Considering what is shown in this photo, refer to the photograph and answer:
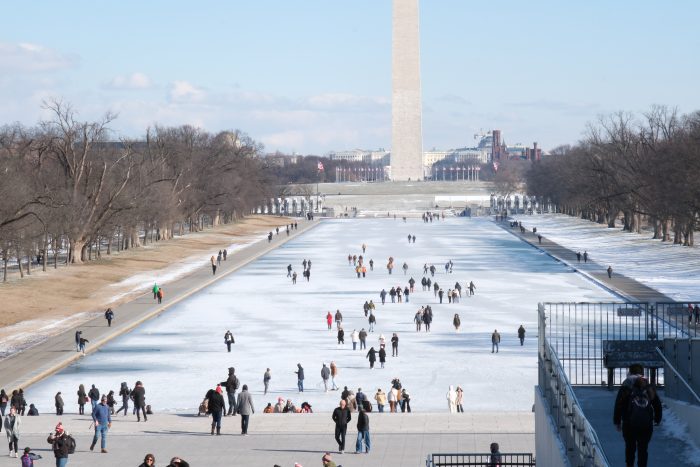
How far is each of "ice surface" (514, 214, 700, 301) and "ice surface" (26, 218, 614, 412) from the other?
3.37m

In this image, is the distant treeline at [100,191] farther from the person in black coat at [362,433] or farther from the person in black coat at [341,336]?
the person in black coat at [362,433]

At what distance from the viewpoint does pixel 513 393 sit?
28359 mm

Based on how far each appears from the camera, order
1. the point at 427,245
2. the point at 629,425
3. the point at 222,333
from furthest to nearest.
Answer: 1. the point at 427,245
2. the point at 222,333
3. the point at 629,425

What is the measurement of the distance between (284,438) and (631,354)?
8.62m

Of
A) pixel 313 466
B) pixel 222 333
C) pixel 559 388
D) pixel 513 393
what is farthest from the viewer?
pixel 222 333

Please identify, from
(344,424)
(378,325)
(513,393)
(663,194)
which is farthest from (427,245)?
(344,424)

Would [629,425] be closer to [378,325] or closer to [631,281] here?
[378,325]

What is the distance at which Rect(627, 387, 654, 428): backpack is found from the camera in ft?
32.0

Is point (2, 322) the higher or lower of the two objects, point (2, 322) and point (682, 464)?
the lower

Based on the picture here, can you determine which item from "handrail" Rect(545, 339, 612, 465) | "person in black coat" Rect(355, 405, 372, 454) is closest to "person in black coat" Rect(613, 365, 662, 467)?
"handrail" Rect(545, 339, 612, 465)

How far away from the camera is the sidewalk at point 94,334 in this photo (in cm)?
3212

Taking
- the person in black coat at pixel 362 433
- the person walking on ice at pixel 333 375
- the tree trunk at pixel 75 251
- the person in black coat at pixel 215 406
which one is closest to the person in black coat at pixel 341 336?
the person walking on ice at pixel 333 375

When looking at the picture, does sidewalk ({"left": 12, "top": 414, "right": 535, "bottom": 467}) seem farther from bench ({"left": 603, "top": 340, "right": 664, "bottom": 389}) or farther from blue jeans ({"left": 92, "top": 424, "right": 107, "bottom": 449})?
bench ({"left": 603, "top": 340, "right": 664, "bottom": 389})

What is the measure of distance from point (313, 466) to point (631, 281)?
40263 mm
